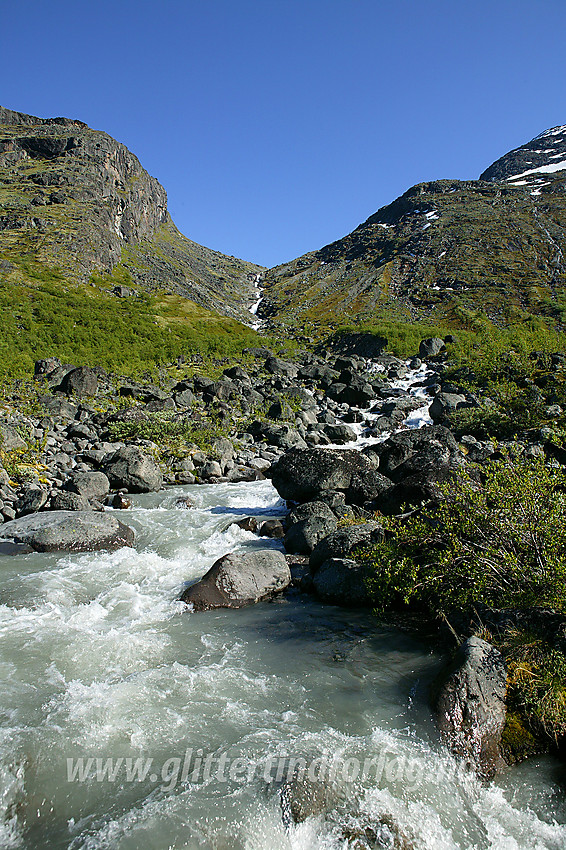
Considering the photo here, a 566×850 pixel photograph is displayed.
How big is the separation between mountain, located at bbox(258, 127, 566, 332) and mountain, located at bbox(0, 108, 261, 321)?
753 inches

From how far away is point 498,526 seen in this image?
7832 mm

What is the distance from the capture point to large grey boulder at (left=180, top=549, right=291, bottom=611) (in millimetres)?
10203

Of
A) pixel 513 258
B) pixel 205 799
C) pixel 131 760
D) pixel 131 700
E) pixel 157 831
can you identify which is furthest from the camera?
pixel 513 258

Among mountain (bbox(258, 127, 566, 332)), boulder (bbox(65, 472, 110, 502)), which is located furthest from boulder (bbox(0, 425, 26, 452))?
mountain (bbox(258, 127, 566, 332))

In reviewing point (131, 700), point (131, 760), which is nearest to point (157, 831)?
point (131, 760)

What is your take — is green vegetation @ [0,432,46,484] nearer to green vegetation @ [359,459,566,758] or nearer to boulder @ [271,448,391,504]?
boulder @ [271,448,391,504]

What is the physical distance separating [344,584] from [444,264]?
10737 cm

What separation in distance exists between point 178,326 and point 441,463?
48919 millimetres

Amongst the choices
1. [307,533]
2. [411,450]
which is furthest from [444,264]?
[307,533]

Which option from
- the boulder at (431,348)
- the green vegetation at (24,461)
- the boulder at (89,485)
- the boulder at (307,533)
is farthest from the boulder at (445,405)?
the green vegetation at (24,461)

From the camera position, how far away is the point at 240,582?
416 inches

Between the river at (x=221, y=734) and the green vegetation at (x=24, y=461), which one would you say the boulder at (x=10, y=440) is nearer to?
the green vegetation at (x=24, y=461)

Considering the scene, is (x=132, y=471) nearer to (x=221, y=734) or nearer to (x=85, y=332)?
(x=221, y=734)

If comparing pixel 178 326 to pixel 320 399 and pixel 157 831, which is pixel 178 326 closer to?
pixel 320 399
